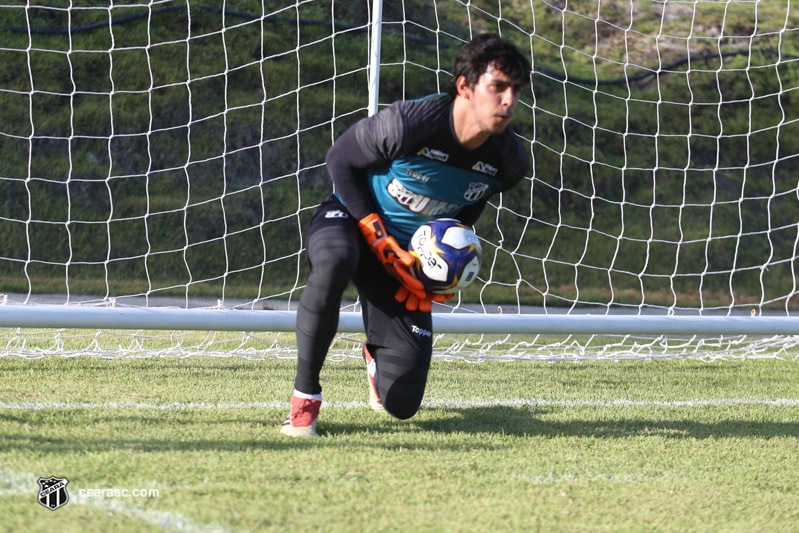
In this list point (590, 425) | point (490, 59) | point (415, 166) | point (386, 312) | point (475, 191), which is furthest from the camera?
point (590, 425)

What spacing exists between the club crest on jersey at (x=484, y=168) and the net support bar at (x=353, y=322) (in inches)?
53.7

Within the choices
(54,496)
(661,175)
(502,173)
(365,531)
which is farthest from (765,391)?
(661,175)

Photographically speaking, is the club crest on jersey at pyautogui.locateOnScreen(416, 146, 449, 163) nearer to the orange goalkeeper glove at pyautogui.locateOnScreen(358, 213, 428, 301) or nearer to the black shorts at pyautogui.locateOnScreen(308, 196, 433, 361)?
the orange goalkeeper glove at pyautogui.locateOnScreen(358, 213, 428, 301)

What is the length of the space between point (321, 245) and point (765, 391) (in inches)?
116

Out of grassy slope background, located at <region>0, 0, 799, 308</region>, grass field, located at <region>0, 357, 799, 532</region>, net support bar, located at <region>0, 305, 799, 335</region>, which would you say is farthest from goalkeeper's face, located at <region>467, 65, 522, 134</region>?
grassy slope background, located at <region>0, 0, 799, 308</region>

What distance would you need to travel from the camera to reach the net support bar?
412cm

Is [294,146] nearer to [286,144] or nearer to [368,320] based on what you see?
[286,144]

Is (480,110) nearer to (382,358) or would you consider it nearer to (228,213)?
(382,358)

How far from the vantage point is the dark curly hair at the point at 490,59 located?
3.13 metres

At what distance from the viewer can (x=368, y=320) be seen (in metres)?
3.69

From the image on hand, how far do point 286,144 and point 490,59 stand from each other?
846 centimetres

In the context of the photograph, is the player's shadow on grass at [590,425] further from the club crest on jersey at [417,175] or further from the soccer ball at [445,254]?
the club crest on jersey at [417,175]

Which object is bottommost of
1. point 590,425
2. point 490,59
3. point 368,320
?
point 590,425

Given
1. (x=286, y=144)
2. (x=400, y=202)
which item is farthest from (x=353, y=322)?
(x=286, y=144)
